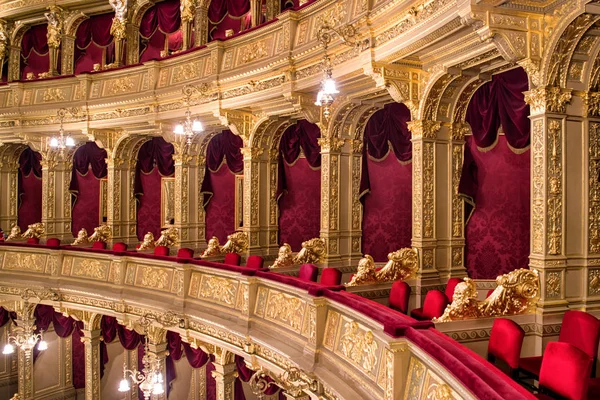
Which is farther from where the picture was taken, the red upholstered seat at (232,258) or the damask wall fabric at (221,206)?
the damask wall fabric at (221,206)

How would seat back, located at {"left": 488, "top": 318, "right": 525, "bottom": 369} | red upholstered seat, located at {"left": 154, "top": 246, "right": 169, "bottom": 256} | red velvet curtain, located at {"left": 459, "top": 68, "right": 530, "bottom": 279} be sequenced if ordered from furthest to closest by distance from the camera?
red upholstered seat, located at {"left": 154, "top": 246, "right": 169, "bottom": 256}
red velvet curtain, located at {"left": 459, "top": 68, "right": 530, "bottom": 279}
seat back, located at {"left": 488, "top": 318, "right": 525, "bottom": 369}

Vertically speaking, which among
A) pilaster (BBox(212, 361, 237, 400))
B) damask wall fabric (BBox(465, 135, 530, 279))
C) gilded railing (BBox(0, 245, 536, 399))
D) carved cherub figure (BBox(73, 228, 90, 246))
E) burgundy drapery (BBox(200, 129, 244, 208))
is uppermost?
burgundy drapery (BBox(200, 129, 244, 208))

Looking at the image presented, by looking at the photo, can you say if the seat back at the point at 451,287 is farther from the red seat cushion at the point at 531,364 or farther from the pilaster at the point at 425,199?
the red seat cushion at the point at 531,364

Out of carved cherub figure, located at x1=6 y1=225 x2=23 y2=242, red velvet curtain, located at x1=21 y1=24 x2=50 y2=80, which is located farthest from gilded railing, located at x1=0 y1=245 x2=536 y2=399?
red velvet curtain, located at x1=21 y1=24 x2=50 y2=80

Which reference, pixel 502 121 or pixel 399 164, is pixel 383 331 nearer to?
pixel 502 121

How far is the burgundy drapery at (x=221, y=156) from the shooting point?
446 inches

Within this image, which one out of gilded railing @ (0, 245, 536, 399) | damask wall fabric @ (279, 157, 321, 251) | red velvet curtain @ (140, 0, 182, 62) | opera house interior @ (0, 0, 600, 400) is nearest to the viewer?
gilded railing @ (0, 245, 536, 399)

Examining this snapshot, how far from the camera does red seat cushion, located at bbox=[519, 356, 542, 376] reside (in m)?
4.14

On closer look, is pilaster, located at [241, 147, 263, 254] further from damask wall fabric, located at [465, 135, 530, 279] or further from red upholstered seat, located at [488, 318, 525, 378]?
red upholstered seat, located at [488, 318, 525, 378]

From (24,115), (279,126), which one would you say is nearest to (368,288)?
(279,126)

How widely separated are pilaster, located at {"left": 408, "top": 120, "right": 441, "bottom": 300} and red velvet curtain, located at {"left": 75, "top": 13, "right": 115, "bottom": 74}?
34.1 ft

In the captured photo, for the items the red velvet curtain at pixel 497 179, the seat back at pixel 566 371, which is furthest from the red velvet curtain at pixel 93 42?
the seat back at pixel 566 371

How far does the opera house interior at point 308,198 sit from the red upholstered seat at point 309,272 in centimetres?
3

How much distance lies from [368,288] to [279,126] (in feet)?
15.4
